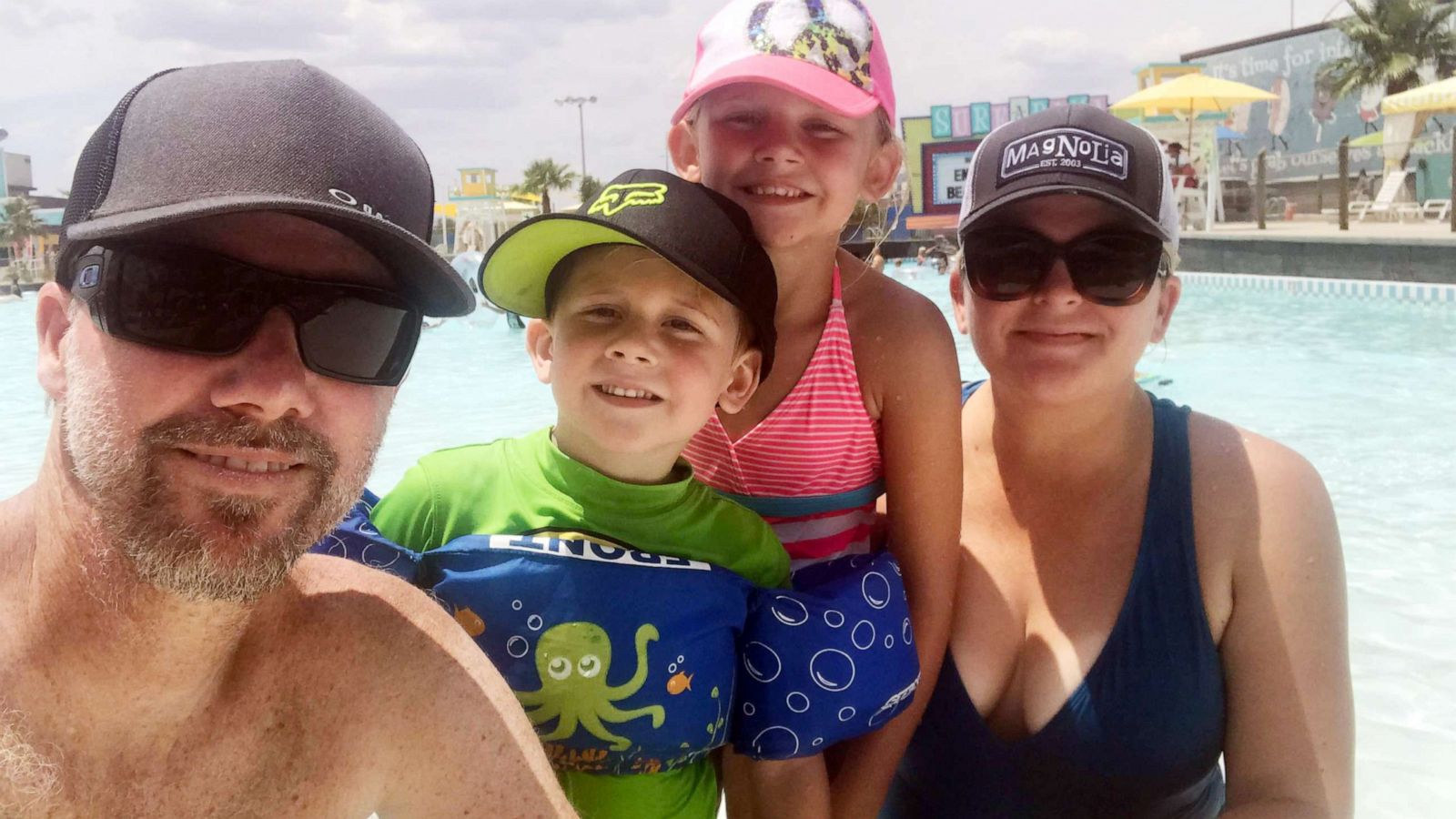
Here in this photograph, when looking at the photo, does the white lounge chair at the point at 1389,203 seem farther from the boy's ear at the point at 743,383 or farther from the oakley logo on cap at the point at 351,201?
the oakley logo on cap at the point at 351,201

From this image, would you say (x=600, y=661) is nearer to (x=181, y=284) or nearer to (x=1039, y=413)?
(x=181, y=284)

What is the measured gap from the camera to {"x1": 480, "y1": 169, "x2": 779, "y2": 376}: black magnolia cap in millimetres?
2047

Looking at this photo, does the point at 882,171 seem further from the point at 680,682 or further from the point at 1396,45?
the point at 1396,45

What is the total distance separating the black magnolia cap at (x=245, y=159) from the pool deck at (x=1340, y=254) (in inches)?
507

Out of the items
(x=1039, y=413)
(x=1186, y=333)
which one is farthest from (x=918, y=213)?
(x=1039, y=413)

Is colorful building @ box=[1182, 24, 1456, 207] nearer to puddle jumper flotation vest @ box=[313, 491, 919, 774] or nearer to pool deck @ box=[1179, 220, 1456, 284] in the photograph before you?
pool deck @ box=[1179, 220, 1456, 284]

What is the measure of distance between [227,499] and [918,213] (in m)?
36.5

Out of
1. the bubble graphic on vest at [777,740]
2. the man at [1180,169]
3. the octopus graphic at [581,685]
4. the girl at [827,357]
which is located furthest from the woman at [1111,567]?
the man at [1180,169]

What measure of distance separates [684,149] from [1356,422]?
8.78 metres


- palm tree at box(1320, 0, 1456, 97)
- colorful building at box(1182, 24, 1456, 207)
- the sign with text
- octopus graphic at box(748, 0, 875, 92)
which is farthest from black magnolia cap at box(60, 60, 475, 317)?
palm tree at box(1320, 0, 1456, 97)

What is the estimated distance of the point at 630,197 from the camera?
2113 millimetres

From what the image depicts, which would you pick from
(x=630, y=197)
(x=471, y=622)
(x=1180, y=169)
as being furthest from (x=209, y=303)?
(x=1180, y=169)

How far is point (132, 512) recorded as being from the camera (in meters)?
1.41

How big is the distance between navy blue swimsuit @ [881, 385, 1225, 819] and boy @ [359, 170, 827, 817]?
0.42 metres
